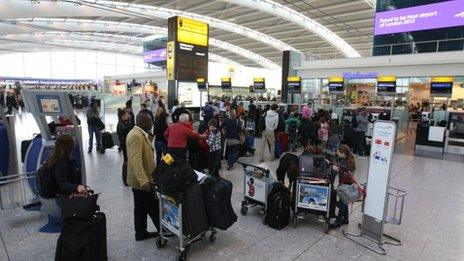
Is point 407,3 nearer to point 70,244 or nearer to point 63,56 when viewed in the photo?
point 70,244

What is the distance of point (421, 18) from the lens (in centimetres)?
1345

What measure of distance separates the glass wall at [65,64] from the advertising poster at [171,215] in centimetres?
4413

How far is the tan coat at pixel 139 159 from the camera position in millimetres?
3123

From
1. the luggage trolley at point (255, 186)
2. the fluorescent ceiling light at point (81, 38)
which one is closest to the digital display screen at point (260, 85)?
the luggage trolley at point (255, 186)

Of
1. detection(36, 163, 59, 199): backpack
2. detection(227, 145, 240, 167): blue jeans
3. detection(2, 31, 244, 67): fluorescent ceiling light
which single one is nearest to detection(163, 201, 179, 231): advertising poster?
detection(36, 163, 59, 199): backpack

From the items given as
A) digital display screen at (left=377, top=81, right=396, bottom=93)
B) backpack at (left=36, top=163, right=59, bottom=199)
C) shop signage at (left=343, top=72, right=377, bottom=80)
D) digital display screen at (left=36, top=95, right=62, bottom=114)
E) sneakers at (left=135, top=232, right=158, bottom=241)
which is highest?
shop signage at (left=343, top=72, right=377, bottom=80)

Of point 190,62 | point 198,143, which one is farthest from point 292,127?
point 190,62

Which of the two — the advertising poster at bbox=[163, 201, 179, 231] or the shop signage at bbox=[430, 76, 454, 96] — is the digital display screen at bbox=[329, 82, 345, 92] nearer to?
the shop signage at bbox=[430, 76, 454, 96]

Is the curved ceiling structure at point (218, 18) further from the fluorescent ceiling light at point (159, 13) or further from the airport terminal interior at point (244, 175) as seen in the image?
the airport terminal interior at point (244, 175)

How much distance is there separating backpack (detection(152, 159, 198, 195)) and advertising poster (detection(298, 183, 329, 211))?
1.57 metres

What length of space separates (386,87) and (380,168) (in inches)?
332

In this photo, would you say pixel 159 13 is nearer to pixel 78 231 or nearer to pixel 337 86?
pixel 337 86

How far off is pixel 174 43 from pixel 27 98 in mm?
7364

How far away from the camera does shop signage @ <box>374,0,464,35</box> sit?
12.4m
